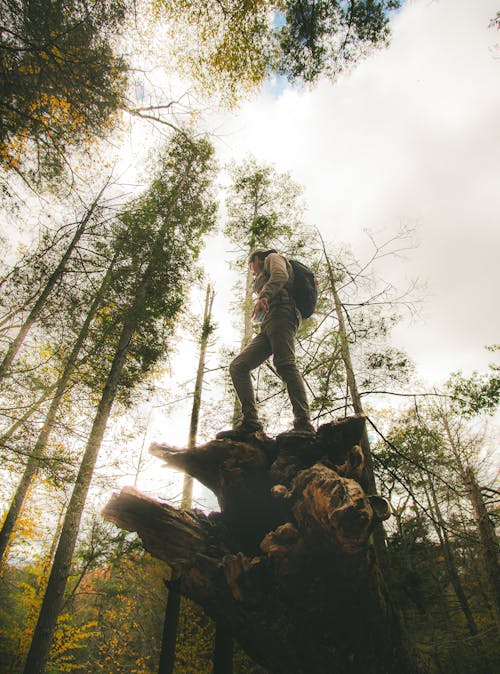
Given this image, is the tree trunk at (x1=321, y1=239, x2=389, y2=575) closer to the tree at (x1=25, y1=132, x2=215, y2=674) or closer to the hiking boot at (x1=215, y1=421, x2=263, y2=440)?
the hiking boot at (x1=215, y1=421, x2=263, y2=440)

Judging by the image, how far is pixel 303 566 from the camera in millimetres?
2201

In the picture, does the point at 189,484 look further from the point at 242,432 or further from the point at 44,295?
the point at 242,432

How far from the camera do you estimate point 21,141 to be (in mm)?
3949

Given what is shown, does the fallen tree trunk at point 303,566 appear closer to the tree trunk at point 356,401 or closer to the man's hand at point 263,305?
the man's hand at point 263,305

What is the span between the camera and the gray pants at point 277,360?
2.99 metres

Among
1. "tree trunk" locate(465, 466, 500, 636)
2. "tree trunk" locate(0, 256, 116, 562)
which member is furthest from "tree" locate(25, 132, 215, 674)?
"tree trunk" locate(465, 466, 500, 636)

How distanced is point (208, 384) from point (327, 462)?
7.80m

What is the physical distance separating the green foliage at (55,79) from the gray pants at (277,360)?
3.40 metres

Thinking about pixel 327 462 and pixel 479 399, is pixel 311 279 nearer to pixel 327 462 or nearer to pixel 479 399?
pixel 327 462

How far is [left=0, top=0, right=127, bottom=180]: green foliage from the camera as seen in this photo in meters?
3.46

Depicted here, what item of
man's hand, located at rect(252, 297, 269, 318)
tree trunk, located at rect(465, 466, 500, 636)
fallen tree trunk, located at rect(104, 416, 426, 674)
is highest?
man's hand, located at rect(252, 297, 269, 318)

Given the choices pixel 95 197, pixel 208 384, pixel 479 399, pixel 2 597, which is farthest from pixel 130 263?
pixel 2 597

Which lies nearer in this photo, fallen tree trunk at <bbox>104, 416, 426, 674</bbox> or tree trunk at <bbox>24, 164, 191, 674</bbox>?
fallen tree trunk at <bbox>104, 416, 426, 674</bbox>

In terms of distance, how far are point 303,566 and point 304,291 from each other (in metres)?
2.49
